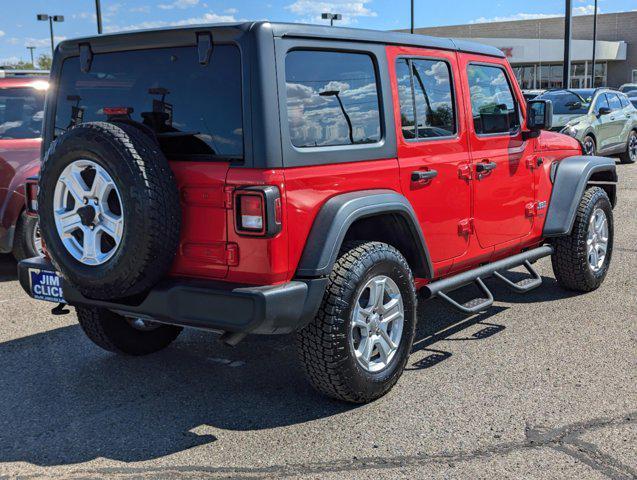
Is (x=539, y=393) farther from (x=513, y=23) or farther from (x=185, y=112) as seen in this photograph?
(x=513, y=23)

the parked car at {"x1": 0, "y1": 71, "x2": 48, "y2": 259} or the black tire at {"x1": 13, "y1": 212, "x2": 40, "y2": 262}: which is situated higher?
the parked car at {"x1": 0, "y1": 71, "x2": 48, "y2": 259}

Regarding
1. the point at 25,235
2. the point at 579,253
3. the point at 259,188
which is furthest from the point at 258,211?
the point at 25,235

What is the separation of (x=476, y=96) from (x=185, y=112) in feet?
7.27

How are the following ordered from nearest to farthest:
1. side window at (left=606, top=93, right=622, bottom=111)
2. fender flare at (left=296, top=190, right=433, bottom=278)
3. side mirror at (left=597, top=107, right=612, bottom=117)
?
fender flare at (left=296, top=190, right=433, bottom=278) < side mirror at (left=597, top=107, right=612, bottom=117) < side window at (left=606, top=93, right=622, bottom=111)

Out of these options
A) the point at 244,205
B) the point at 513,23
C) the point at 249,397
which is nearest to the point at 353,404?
the point at 249,397

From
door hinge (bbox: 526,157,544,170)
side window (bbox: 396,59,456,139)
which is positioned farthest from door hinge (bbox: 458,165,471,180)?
door hinge (bbox: 526,157,544,170)

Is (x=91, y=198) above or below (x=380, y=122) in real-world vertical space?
below

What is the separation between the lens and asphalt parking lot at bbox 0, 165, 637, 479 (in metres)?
3.35

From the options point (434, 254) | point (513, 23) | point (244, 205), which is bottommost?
point (434, 254)

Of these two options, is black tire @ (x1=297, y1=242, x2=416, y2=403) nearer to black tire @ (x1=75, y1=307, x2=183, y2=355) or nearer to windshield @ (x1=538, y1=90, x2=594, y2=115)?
black tire @ (x1=75, y1=307, x2=183, y2=355)

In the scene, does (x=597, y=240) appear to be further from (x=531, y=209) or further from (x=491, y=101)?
(x=491, y=101)

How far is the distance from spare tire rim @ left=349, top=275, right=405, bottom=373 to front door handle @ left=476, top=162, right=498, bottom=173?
119cm

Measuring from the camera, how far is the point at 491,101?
17.0ft

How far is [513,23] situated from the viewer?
5775 centimetres
